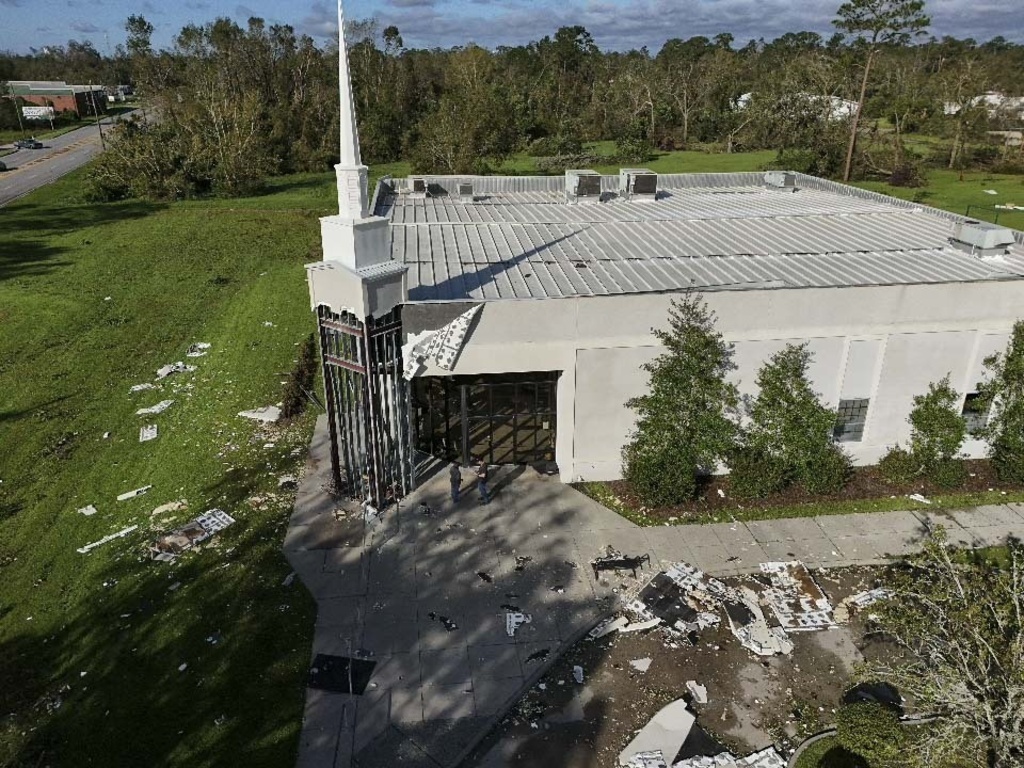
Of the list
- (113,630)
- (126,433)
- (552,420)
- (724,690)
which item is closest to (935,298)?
(552,420)

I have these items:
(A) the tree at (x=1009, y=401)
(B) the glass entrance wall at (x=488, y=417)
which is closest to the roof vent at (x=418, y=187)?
(B) the glass entrance wall at (x=488, y=417)

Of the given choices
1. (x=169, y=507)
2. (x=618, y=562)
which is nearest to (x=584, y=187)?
(x=618, y=562)

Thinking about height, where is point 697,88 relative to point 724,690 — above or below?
above

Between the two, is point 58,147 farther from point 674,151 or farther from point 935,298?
point 935,298

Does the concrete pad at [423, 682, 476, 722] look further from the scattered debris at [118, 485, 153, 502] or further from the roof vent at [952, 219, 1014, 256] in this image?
the roof vent at [952, 219, 1014, 256]

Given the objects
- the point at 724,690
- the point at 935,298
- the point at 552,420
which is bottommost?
the point at 724,690

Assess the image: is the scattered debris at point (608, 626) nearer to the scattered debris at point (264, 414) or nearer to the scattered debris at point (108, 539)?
the scattered debris at point (108, 539)
